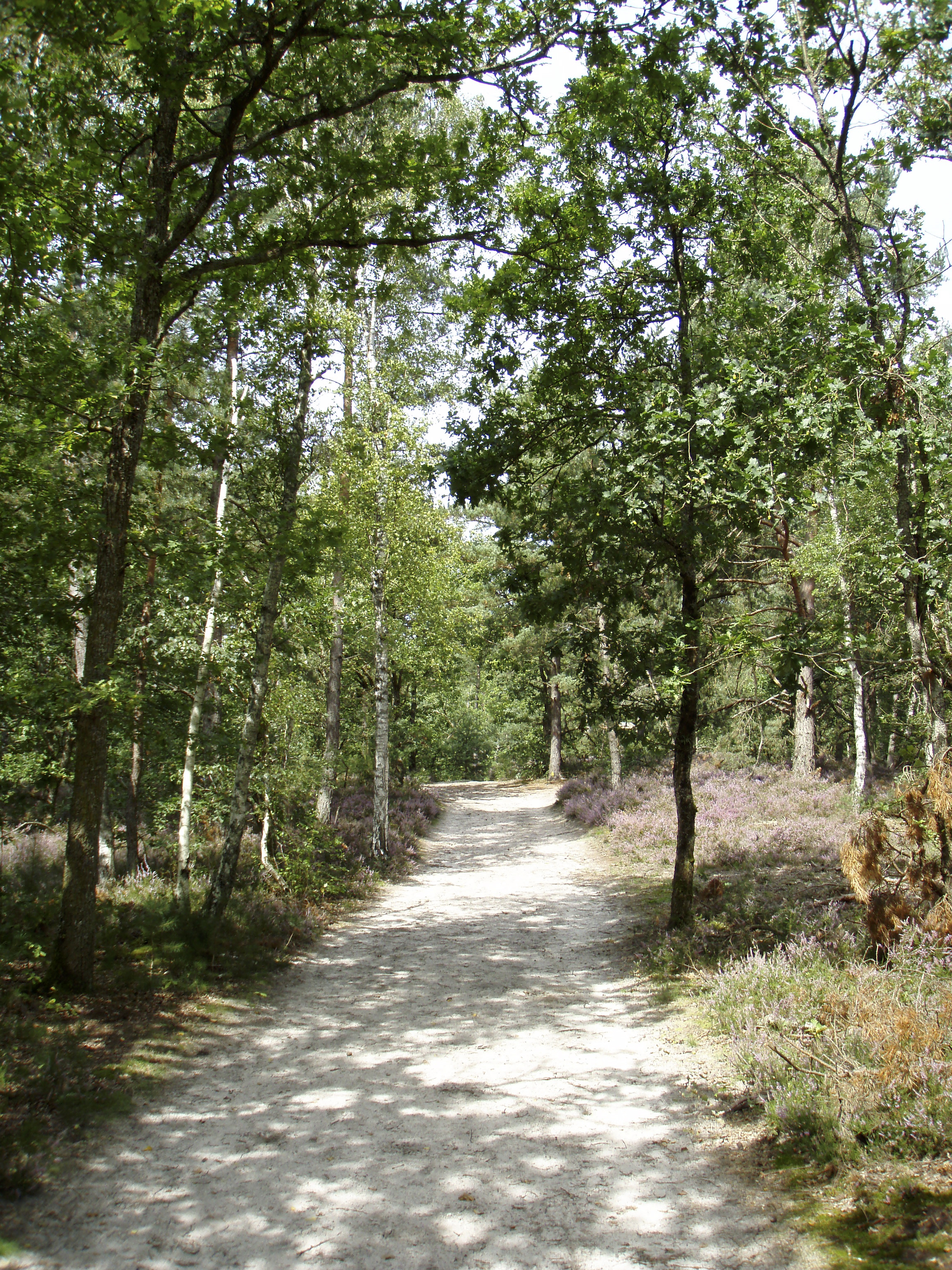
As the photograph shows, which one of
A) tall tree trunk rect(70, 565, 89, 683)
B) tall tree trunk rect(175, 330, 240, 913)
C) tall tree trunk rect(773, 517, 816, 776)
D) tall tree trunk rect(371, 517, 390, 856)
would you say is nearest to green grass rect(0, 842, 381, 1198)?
tall tree trunk rect(175, 330, 240, 913)

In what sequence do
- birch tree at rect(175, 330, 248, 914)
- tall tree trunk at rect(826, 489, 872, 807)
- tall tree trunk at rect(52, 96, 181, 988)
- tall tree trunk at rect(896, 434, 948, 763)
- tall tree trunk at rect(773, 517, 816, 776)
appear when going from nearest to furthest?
tall tree trunk at rect(896, 434, 948, 763)
tall tree trunk at rect(52, 96, 181, 988)
birch tree at rect(175, 330, 248, 914)
tall tree trunk at rect(826, 489, 872, 807)
tall tree trunk at rect(773, 517, 816, 776)

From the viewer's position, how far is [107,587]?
7078mm

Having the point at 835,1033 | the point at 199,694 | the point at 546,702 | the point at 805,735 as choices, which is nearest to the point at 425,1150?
the point at 835,1033

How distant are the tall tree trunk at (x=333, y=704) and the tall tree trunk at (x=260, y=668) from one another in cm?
498

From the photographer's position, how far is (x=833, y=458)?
6.60 metres

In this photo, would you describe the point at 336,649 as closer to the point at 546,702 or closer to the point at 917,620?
the point at 917,620

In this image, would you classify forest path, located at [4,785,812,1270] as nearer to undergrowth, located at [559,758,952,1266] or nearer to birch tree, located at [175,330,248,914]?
undergrowth, located at [559,758,952,1266]

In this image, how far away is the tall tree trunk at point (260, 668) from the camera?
918 cm

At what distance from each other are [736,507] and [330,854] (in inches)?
382

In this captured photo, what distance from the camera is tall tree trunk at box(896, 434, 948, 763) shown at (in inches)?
254

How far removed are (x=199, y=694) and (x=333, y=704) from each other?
589cm

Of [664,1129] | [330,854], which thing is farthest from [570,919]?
[664,1129]

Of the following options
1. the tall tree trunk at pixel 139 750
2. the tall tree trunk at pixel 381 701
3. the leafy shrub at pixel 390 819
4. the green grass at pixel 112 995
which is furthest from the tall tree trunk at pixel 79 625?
the leafy shrub at pixel 390 819

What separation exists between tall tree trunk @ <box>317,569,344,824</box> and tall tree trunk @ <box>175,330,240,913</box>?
13.3 ft
